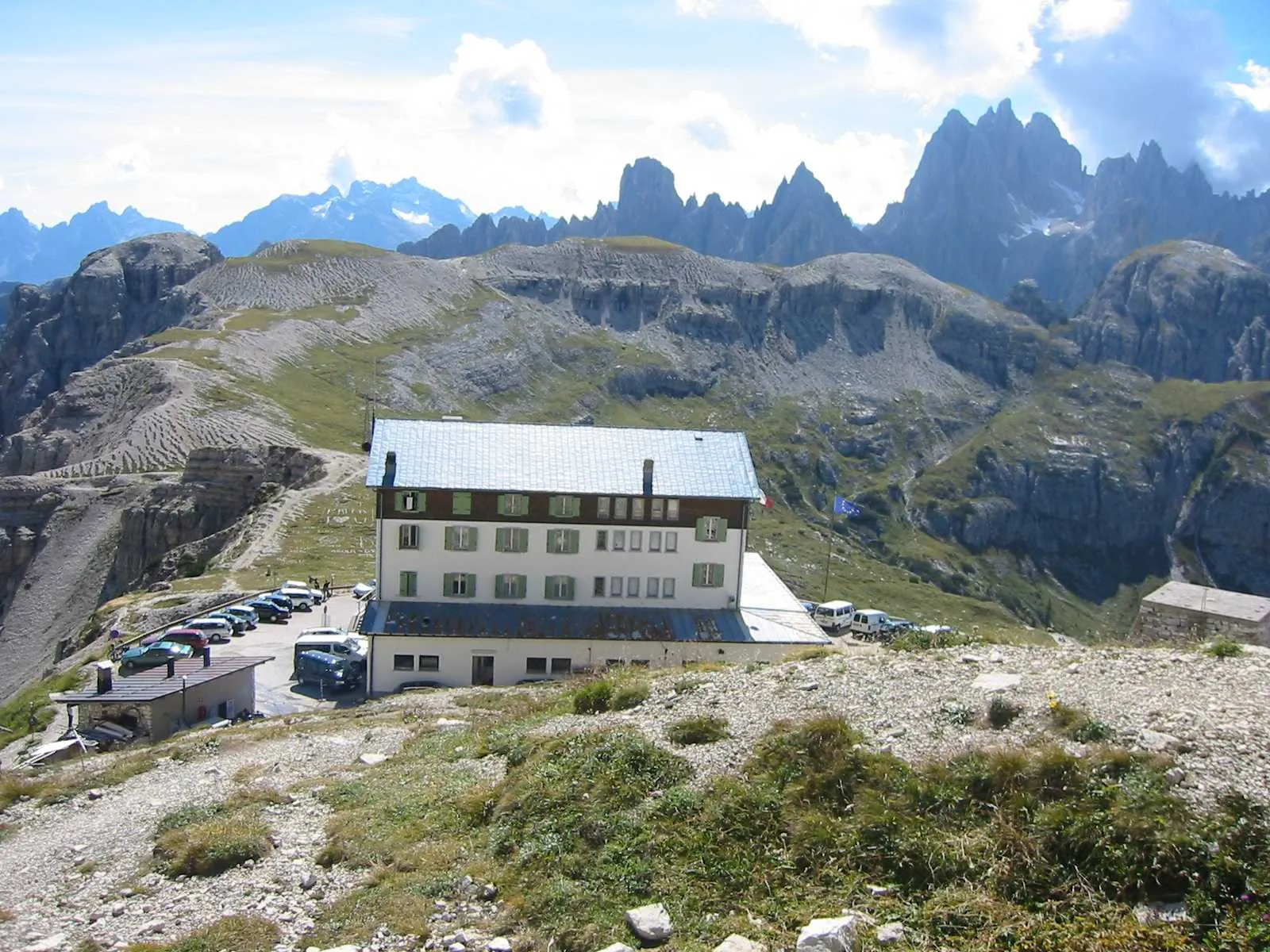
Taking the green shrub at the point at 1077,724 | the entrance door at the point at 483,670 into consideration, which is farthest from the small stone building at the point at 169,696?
the green shrub at the point at 1077,724

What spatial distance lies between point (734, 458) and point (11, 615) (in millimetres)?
88984

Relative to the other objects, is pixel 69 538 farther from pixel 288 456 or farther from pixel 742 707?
pixel 742 707

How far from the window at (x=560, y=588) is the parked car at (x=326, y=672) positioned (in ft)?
37.7

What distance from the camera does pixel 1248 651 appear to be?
957 inches

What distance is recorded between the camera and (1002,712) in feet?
66.3

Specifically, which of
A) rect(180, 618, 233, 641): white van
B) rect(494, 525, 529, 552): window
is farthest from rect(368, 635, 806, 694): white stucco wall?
rect(180, 618, 233, 641): white van

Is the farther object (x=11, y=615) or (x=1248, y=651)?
(x=11, y=615)

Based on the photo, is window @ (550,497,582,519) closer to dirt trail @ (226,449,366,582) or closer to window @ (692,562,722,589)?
window @ (692,562,722,589)

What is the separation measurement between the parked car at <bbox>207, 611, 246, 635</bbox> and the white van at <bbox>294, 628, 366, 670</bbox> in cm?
804

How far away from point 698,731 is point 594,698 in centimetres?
655

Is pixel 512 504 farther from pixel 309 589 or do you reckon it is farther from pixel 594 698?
pixel 594 698

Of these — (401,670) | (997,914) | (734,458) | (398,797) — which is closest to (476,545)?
(401,670)

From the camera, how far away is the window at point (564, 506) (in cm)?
5659

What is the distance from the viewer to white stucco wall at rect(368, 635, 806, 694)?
51.5m
